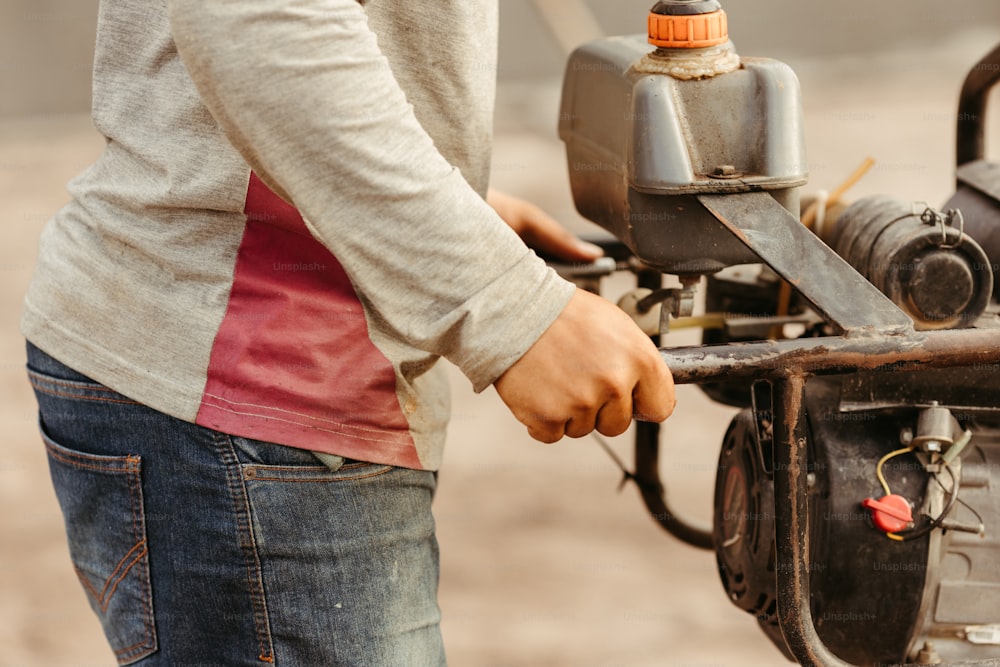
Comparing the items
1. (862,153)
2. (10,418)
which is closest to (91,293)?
(10,418)

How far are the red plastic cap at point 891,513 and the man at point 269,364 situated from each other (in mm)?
331

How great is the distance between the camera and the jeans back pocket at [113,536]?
3.84 feet

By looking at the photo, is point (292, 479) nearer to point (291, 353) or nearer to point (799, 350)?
point (291, 353)

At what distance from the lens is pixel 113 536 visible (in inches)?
47.3

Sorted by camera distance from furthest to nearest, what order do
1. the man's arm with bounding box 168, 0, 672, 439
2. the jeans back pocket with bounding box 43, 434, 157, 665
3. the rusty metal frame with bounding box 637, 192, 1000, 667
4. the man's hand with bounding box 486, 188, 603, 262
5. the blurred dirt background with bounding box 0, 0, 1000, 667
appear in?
the blurred dirt background with bounding box 0, 0, 1000, 667, the man's hand with bounding box 486, 188, 603, 262, the jeans back pocket with bounding box 43, 434, 157, 665, the rusty metal frame with bounding box 637, 192, 1000, 667, the man's arm with bounding box 168, 0, 672, 439

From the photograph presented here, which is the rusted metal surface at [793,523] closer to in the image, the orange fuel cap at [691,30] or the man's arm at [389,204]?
the man's arm at [389,204]

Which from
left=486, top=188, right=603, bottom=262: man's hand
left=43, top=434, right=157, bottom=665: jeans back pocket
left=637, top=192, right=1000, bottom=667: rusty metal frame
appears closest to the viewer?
left=637, top=192, right=1000, bottom=667: rusty metal frame

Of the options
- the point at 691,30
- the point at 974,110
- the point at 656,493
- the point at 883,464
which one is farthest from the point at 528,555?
the point at 691,30

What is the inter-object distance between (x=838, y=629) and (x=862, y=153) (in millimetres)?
4735

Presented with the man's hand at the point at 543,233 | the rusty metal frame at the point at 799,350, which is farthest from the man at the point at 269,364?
the man's hand at the point at 543,233

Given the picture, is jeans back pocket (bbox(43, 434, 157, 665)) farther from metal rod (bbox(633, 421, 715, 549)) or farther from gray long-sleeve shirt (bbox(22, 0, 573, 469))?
metal rod (bbox(633, 421, 715, 549))

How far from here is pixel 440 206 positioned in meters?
0.96

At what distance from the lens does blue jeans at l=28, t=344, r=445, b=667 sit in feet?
3.68

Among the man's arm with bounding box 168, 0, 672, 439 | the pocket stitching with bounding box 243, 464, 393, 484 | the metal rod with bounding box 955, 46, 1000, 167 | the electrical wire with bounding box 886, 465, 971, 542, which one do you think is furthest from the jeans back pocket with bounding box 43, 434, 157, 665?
the metal rod with bounding box 955, 46, 1000, 167
